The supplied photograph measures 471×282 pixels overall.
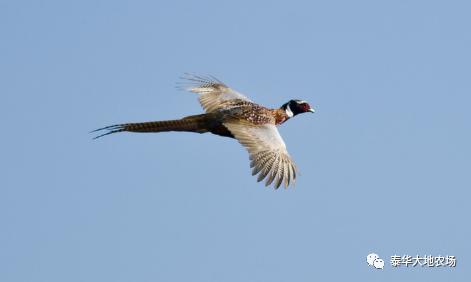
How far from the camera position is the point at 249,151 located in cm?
1934

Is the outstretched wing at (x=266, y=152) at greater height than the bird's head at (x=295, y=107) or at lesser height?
lesser

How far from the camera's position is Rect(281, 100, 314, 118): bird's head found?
22.6m

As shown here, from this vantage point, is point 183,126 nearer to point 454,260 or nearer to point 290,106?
point 290,106

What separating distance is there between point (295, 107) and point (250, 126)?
2.70 meters

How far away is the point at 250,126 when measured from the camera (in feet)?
67.2

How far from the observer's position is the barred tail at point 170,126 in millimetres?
19250

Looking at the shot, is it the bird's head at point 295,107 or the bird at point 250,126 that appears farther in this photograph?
the bird's head at point 295,107

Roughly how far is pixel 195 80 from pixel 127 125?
564 cm

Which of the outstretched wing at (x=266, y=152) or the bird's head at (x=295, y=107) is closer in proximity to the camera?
the outstretched wing at (x=266, y=152)

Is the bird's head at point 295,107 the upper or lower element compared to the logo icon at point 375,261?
upper

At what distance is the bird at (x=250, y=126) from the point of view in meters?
18.9

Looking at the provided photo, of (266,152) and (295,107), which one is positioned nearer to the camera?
(266,152)

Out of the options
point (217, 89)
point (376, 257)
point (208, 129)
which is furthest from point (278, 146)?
point (217, 89)

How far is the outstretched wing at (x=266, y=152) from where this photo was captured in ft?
61.4
